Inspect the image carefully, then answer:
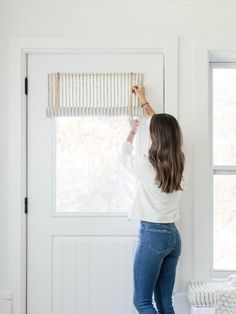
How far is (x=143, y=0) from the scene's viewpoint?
7.41ft

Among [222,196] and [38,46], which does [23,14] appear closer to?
[38,46]

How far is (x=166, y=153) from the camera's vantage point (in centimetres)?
185

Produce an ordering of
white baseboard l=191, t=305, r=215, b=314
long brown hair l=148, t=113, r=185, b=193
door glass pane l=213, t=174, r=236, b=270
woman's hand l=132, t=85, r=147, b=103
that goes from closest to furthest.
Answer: long brown hair l=148, t=113, r=185, b=193
white baseboard l=191, t=305, r=215, b=314
woman's hand l=132, t=85, r=147, b=103
door glass pane l=213, t=174, r=236, b=270

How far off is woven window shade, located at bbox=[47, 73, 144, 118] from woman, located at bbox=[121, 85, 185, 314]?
0.44 meters

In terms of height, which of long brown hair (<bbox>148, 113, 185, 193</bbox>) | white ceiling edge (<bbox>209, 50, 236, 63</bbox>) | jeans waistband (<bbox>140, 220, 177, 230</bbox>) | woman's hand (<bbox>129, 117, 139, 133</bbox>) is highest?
white ceiling edge (<bbox>209, 50, 236, 63</bbox>)

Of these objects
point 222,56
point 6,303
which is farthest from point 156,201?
point 6,303

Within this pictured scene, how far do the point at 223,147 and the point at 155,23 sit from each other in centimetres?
92

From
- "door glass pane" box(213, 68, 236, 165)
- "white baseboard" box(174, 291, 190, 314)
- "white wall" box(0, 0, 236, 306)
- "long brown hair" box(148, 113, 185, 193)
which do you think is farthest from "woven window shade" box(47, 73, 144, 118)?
"white baseboard" box(174, 291, 190, 314)

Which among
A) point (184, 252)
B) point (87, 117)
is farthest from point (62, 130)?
point (184, 252)

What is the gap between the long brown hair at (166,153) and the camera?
1837mm

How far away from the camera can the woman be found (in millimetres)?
1854

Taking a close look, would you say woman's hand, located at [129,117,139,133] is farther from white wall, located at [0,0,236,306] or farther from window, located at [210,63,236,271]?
window, located at [210,63,236,271]

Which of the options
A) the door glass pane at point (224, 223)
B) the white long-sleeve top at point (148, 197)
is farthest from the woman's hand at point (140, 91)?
the door glass pane at point (224, 223)

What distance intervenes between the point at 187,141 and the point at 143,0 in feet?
3.04
